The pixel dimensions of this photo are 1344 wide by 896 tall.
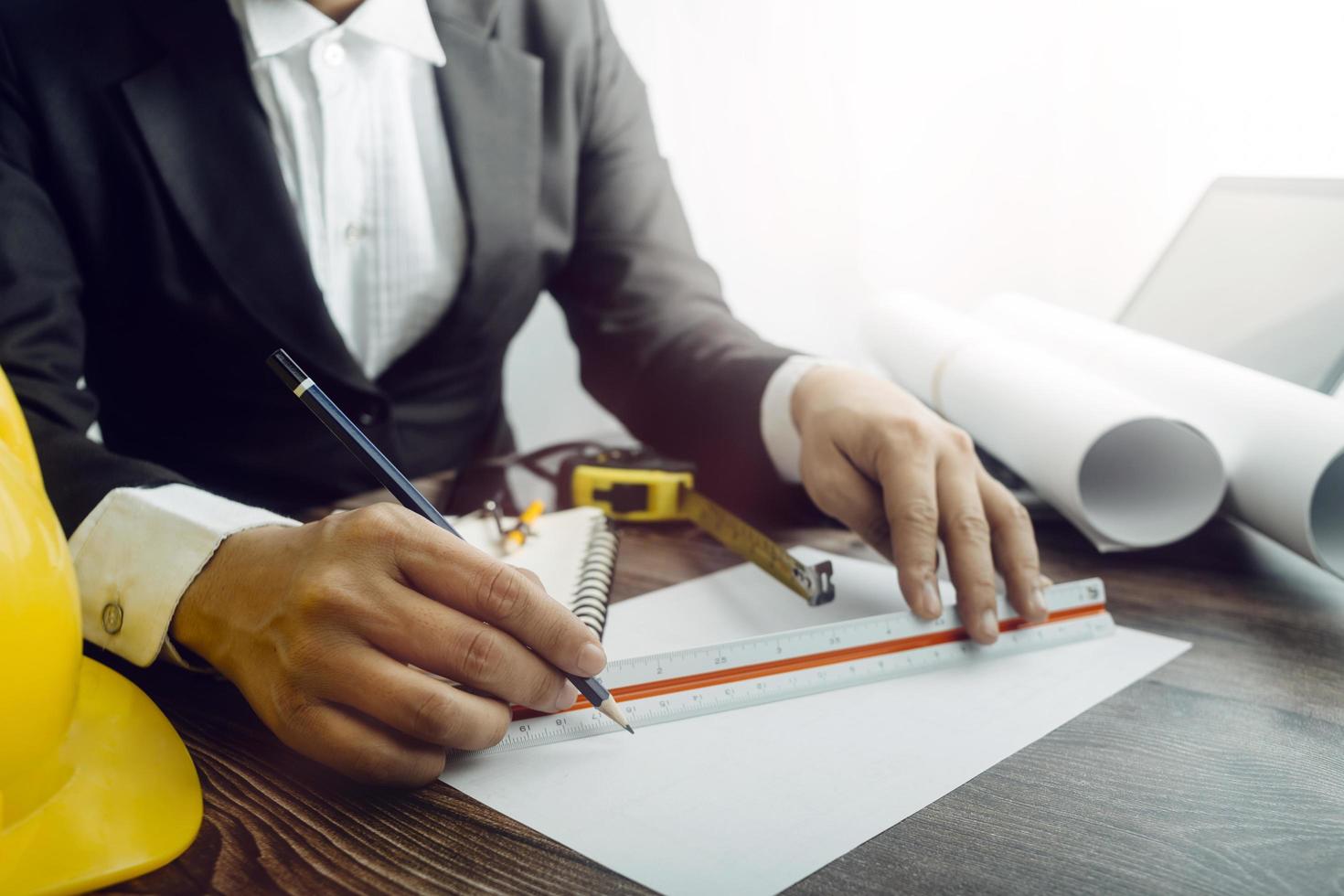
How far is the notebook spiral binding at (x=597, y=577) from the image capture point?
652 mm

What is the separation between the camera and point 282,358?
53cm

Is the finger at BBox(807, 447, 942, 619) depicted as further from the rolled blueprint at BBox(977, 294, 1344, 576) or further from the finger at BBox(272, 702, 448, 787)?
the finger at BBox(272, 702, 448, 787)

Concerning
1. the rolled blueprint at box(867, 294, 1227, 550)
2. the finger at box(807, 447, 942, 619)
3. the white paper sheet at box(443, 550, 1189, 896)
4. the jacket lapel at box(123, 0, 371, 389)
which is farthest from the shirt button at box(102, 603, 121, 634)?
the rolled blueprint at box(867, 294, 1227, 550)

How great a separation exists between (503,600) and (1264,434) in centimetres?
67

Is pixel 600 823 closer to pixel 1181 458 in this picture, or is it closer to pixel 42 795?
pixel 42 795

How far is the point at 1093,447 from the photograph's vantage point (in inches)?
35.2

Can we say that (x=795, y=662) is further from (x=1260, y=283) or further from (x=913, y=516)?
(x=1260, y=283)

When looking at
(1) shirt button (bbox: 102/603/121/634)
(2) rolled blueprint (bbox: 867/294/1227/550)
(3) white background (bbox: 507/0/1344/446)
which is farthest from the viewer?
(3) white background (bbox: 507/0/1344/446)

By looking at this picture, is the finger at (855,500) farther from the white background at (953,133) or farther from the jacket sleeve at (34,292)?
the white background at (953,133)

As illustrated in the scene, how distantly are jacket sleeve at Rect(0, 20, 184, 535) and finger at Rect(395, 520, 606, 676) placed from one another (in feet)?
1.27

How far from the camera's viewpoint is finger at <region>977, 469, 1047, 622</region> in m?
0.70

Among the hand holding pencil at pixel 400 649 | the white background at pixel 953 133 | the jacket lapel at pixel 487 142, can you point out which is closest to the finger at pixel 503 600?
the hand holding pencil at pixel 400 649

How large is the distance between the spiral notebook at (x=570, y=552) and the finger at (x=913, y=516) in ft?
0.71

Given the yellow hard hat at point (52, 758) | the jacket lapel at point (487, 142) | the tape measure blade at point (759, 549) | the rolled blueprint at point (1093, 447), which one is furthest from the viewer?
the jacket lapel at point (487, 142)
